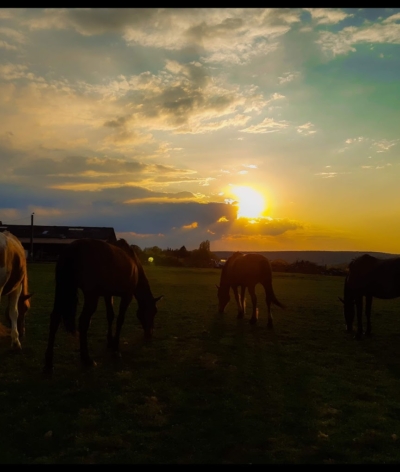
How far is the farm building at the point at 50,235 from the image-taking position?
60.6 m

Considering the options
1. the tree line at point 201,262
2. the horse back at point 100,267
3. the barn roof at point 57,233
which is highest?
the barn roof at point 57,233

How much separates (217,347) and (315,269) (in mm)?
49474

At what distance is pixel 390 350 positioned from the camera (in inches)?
395

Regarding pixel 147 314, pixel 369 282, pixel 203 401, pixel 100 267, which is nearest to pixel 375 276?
pixel 369 282

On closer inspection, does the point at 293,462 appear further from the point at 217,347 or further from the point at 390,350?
the point at 390,350

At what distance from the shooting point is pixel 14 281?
337 inches

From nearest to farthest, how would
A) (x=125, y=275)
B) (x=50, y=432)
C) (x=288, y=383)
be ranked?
(x=50, y=432) → (x=288, y=383) → (x=125, y=275)

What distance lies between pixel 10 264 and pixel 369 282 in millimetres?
8990

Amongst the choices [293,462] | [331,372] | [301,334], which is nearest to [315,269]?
[301,334]

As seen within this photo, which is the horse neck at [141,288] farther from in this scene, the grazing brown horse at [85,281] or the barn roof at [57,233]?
the barn roof at [57,233]

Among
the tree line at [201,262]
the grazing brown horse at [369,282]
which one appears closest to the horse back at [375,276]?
the grazing brown horse at [369,282]

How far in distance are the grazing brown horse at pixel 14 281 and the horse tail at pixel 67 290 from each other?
1.57 meters

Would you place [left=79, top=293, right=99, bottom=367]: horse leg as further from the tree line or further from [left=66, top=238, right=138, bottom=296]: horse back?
the tree line

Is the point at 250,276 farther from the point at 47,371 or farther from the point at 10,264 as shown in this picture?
the point at 47,371
